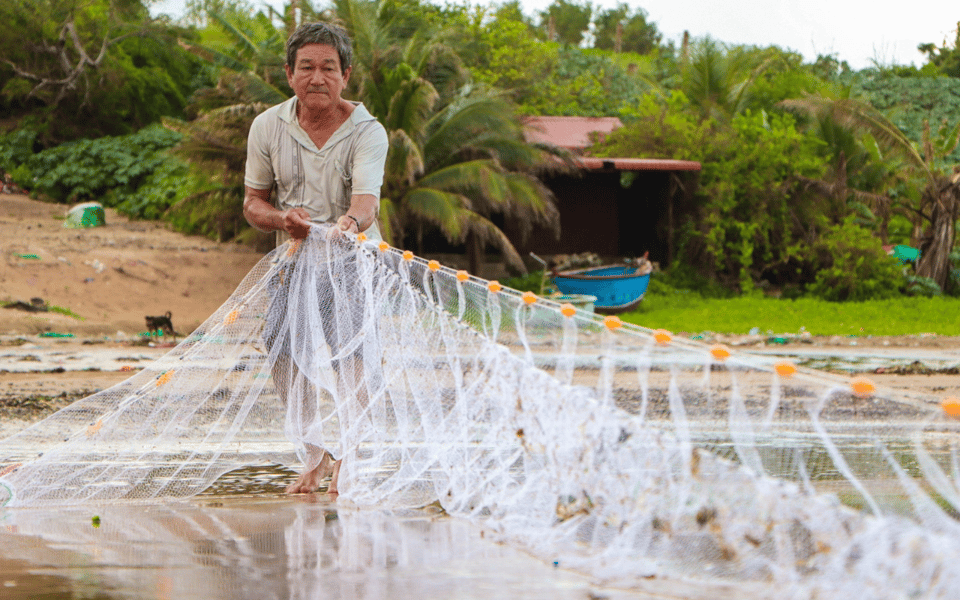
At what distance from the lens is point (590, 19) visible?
198 ft

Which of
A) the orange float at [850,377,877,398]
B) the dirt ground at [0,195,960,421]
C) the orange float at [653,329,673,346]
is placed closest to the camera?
the orange float at [850,377,877,398]

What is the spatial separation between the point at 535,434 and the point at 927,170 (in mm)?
17719

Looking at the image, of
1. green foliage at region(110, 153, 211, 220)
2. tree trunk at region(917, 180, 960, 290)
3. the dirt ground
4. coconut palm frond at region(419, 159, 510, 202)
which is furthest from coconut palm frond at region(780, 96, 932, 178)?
green foliage at region(110, 153, 211, 220)

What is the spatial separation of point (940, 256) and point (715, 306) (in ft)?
18.1

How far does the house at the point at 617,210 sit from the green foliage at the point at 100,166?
1012 centimetres

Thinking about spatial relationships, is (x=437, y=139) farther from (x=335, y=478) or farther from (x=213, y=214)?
(x=335, y=478)

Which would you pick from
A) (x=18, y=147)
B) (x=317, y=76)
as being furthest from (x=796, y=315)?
(x=18, y=147)

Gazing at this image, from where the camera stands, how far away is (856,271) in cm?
1844

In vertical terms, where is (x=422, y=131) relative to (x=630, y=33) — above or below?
below

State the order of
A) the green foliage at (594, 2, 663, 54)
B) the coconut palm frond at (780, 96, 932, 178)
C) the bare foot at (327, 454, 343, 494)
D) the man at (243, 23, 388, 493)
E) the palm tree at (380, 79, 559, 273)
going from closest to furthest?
the man at (243, 23, 388, 493) < the bare foot at (327, 454, 343, 494) < the palm tree at (380, 79, 559, 273) < the coconut palm frond at (780, 96, 932, 178) < the green foliage at (594, 2, 663, 54)

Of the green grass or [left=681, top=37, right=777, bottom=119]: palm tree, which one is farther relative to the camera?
[left=681, top=37, right=777, bottom=119]: palm tree

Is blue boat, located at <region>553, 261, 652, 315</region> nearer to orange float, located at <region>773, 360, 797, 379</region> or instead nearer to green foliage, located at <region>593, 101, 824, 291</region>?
green foliage, located at <region>593, 101, 824, 291</region>

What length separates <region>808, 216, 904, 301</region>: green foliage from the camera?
60.3 ft

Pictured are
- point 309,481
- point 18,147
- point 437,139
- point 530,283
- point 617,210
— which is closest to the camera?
point 309,481
